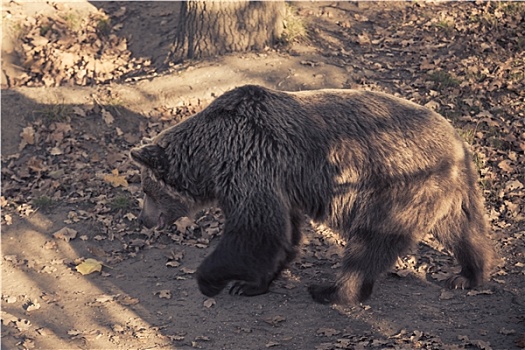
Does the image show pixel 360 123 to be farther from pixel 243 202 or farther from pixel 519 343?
pixel 519 343

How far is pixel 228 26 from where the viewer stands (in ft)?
32.9

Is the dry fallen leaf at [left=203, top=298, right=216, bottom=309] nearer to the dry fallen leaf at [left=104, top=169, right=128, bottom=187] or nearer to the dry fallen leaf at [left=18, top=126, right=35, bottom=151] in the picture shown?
the dry fallen leaf at [left=104, top=169, right=128, bottom=187]

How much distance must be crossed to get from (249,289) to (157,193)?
121cm

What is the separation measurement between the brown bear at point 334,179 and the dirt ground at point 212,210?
411 mm

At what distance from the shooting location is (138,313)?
655cm

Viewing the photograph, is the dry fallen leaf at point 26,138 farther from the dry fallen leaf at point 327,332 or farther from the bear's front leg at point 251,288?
the dry fallen leaf at point 327,332

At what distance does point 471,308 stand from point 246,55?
5123 mm

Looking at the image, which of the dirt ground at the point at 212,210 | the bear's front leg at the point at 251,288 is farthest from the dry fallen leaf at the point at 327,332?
the bear's front leg at the point at 251,288

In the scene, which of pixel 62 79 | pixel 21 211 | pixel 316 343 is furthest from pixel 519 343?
pixel 62 79

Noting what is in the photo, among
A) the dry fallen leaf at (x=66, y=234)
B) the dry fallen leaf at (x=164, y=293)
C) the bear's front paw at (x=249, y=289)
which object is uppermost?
the bear's front paw at (x=249, y=289)

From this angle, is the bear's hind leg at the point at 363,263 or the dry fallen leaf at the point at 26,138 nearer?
the bear's hind leg at the point at 363,263

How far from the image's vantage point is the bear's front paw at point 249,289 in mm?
6652

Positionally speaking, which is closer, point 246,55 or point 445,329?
point 445,329

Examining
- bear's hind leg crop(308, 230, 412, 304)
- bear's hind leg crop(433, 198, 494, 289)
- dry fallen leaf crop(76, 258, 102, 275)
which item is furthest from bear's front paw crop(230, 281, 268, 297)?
bear's hind leg crop(433, 198, 494, 289)
